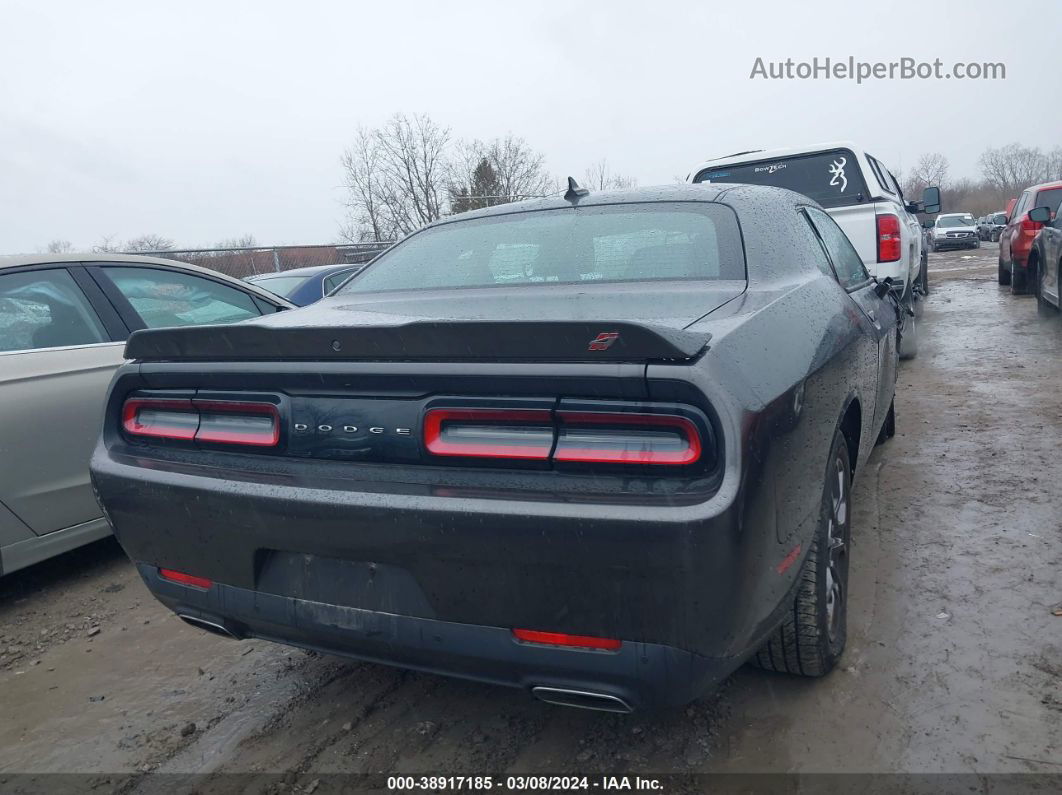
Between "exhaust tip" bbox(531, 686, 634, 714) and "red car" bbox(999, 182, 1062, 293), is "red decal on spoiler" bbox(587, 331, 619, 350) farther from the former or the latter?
"red car" bbox(999, 182, 1062, 293)

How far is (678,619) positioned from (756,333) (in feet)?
2.38

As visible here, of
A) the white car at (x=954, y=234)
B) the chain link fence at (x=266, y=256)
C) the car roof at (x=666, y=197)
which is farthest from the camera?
the white car at (x=954, y=234)

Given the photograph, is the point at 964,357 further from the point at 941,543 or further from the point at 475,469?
the point at 475,469

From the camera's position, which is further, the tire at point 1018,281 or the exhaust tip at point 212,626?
the tire at point 1018,281

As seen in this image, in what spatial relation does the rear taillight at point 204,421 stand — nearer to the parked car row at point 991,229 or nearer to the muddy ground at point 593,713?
the muddy ground at point 593,713

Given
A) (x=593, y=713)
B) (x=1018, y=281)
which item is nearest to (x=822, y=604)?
(x=593, y=713)

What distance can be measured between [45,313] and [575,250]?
257cm

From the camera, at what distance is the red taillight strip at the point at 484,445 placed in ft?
5.90

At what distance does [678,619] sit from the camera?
5.66ft

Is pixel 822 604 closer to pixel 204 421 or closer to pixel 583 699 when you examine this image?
pixel 583 699

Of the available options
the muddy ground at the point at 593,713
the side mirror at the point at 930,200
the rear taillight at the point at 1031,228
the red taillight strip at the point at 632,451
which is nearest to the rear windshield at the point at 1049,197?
the rear taillight at the point at 1031,228

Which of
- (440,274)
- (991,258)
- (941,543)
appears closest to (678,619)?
(440,274)

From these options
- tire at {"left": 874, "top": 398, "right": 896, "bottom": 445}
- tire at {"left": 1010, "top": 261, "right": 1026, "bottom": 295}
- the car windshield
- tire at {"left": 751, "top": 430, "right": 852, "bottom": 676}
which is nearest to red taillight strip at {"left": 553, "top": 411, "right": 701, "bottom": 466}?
tire at {"left": 751, "top": 430, "right": 852, "bottom": 676}

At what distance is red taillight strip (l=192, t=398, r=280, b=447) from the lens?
82.7 inches
